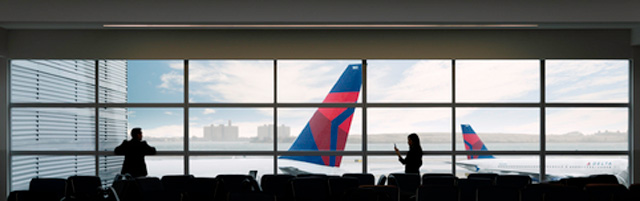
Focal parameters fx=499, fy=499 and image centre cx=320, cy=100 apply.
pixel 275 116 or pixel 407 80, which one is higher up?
pixel 407 80

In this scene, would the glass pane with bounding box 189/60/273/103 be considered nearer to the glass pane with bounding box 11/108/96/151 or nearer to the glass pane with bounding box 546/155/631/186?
the glass pane with bounding box 11/108/96/151

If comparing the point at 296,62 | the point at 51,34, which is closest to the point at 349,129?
the point at 296,62

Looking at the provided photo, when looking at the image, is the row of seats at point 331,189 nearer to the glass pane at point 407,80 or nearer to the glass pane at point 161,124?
the glass pane at point 407,80

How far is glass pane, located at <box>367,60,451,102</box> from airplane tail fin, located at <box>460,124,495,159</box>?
677mm

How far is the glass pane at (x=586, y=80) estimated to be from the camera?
939 cm

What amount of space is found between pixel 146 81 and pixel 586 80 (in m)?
8.34

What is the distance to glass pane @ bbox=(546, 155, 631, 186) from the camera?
9461 millimetres

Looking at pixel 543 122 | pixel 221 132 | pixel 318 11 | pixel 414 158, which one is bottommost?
pixel 414 158

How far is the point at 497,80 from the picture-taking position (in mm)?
9422

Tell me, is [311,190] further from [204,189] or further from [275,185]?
[204,189]

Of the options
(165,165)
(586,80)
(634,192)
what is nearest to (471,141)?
(586,80)

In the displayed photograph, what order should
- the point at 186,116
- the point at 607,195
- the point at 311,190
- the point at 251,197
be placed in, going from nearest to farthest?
the point at 251,197 < the point at 607,195 < the point at 311,190 < the point at 186,116

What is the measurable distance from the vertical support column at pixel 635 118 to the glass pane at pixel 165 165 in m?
8.44

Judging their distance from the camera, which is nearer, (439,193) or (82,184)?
(439,193)
